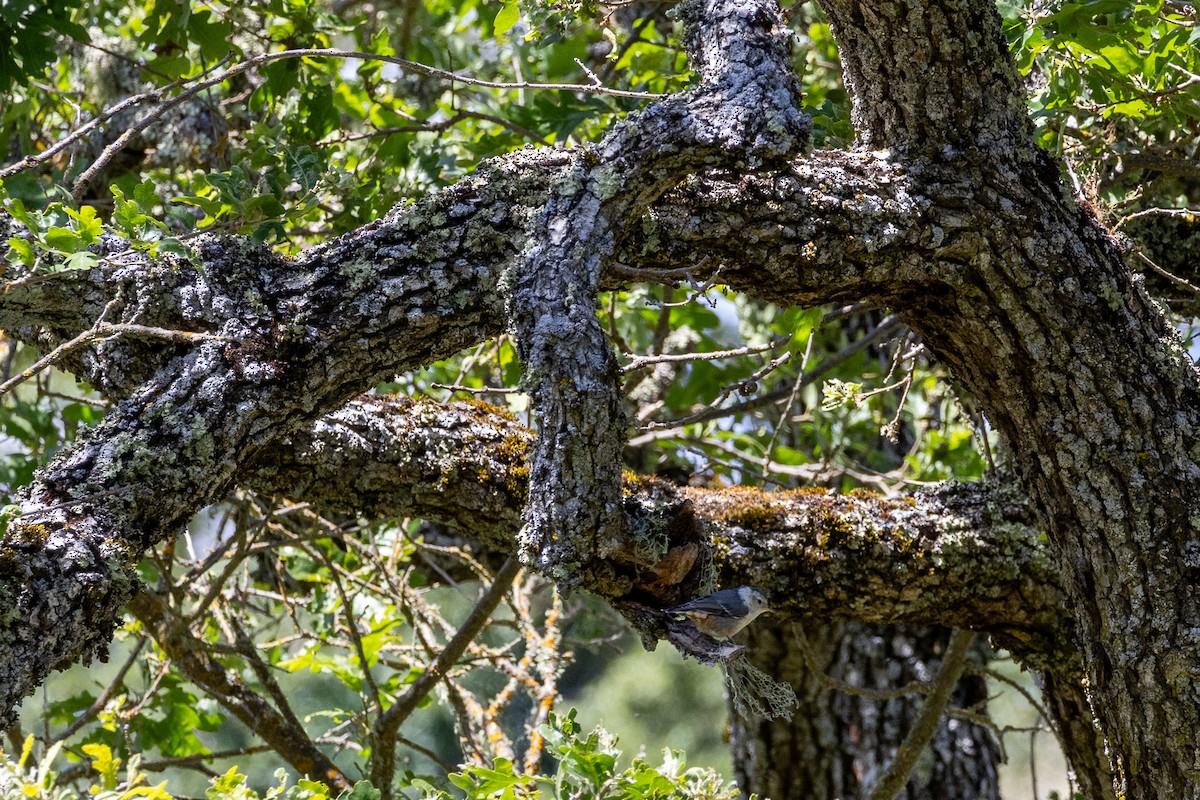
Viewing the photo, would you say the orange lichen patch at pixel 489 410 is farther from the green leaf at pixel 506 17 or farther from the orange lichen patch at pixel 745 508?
the green leaf at pixel 506 17

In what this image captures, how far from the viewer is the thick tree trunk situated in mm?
3754

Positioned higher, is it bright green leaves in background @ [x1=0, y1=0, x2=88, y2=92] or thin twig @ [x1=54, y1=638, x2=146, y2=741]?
bright green leaves in background @ [x1=0, y1=0, x2=88, y2=92]

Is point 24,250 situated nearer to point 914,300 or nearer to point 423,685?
point 914,300

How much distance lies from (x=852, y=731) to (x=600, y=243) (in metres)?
2.81

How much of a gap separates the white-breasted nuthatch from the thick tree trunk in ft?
6.77

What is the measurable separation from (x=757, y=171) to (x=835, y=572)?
0.97 metres

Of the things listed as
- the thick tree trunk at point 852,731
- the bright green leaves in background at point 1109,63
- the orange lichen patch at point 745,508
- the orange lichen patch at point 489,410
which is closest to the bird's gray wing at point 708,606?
the orange lichen patch at point 745,508

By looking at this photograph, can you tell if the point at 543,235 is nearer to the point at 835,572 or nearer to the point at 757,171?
the point at 757,171

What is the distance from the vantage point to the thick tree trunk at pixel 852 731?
375 cm

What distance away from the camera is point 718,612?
61.1 inches

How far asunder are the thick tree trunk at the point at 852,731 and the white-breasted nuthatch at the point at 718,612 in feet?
6.77

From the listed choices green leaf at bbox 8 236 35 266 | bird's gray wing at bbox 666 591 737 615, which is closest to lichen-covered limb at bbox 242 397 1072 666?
bird's gray wing at bbox 666 591 737 615

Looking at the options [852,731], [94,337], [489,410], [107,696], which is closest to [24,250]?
[94,337]

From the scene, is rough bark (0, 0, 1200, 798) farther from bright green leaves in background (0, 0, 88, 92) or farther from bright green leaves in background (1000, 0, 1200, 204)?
bright green leaves in background (0, 0, 88, 92)
